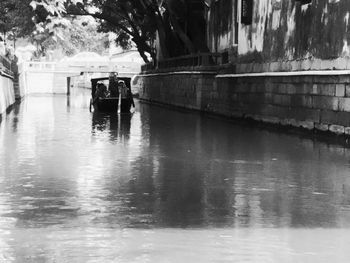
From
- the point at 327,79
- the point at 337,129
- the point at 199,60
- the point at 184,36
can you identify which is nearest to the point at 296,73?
the point at 327,79

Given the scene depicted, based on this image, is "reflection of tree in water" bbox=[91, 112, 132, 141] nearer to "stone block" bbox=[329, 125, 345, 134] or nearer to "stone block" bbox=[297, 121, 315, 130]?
"stone block" bbox=[297, 121, 315, 130]

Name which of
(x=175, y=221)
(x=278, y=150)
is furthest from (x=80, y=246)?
(x=278, y=150)

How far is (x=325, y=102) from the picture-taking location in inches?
614

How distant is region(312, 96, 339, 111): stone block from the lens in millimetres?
15039

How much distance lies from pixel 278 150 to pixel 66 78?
5594 centimetres

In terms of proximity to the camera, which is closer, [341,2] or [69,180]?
[69,180]

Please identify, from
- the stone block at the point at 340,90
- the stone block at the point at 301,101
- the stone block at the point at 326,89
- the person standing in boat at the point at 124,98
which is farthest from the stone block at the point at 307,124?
the person standing in boat at the point at 124,98

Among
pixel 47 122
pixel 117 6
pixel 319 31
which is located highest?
pixel 117 6

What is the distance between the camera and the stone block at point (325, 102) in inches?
592

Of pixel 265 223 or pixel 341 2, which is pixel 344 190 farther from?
pixel 341 2

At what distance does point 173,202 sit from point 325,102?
9.41 meters

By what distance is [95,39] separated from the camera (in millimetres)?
83500

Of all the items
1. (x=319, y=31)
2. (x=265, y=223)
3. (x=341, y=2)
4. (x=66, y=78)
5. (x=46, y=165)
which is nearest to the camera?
(x=265, y=223)

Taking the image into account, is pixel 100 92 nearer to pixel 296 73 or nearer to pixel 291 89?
pixel 291 89
